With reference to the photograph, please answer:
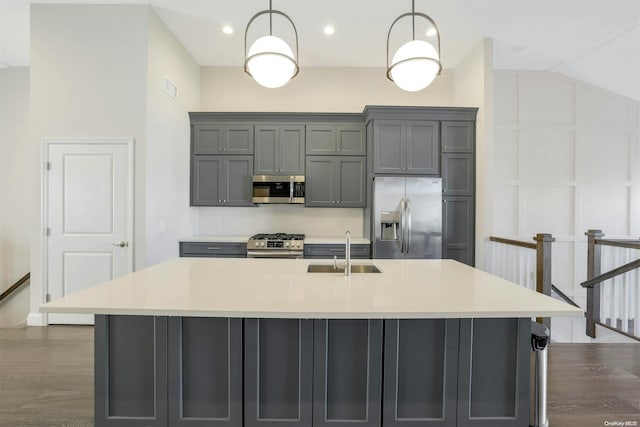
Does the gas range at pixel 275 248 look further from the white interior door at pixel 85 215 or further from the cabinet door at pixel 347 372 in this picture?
the cabinet door at pixel 347 372

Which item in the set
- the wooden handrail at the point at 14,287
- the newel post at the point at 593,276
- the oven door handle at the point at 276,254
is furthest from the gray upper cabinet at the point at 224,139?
the newel post at the point at 593,276

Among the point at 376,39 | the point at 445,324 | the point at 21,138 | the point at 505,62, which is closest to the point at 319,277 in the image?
the point at 445,324

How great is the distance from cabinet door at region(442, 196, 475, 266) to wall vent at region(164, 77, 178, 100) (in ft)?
12.3

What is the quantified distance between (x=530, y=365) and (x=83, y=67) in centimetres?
471

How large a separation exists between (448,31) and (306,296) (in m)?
3.85

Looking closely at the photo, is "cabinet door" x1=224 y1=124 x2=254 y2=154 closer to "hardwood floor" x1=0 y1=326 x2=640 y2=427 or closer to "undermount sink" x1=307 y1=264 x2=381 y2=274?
"undermount sink" x1=307 y1=264 x2=381 y2=274

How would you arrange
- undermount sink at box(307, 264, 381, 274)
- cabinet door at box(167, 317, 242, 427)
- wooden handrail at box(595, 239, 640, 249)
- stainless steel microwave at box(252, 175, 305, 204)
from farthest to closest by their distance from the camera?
stainless steel microwave at box(252, 175, 305, 204) → wooden handrail at box(595, 239, 640, 249) → undermount sink at box(307, 264, 381, 274) → cabinet door at box(167, 317, 242, 427)

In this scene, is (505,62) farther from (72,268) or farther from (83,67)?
(72,268)

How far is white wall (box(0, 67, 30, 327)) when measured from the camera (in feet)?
14.9

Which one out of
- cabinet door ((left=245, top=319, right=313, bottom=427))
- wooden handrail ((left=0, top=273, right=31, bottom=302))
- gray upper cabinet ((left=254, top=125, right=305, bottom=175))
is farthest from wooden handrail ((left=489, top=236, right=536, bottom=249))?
wooden handrail ((left=0, top=273, right=31, bottom=302))

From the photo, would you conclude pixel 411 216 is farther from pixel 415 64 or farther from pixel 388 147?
pixel 415 64

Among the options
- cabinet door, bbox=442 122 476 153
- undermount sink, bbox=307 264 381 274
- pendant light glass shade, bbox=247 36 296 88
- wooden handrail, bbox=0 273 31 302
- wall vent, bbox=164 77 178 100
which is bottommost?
wooden handrail, bbox=0 273 31 302

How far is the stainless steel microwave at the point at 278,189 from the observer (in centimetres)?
452

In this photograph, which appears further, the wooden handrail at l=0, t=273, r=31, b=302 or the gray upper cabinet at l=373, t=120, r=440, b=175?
the wooden handrail at l=0, t=273, r=31, b=302
